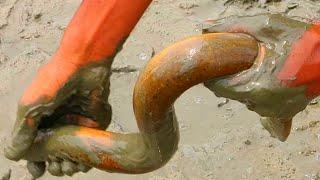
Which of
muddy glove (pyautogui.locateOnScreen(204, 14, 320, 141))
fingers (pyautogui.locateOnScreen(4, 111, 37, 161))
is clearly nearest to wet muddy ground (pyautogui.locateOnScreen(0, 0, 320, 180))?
fingers (pyautogui.locateOnScreen(4, 111, 37, 161))

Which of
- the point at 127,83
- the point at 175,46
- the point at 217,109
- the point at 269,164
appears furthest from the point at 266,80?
the point at 127,83

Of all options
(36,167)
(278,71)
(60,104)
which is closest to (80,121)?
(60,104)

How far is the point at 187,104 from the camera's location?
3064mm

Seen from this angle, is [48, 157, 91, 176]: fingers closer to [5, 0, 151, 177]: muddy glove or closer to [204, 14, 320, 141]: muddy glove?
[5, 0, 151, 177]: muddy glove

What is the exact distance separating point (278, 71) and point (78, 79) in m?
0.58

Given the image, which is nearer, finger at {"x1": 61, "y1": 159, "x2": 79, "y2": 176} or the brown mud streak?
the brown mud streak

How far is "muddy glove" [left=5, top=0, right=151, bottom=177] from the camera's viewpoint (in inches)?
75.5

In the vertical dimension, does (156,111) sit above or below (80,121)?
above

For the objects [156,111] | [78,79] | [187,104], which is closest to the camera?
[156,111]

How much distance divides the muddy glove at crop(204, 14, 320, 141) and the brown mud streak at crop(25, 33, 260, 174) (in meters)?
0.03

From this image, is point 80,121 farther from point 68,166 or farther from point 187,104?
point 187,104

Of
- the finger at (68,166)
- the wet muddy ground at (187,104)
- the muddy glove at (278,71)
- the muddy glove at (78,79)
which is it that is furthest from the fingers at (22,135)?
the wet muddy ground at (187,104)

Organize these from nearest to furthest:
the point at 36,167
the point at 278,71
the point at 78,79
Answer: the point at 278,71
the point at 78,79
the point at 36,167

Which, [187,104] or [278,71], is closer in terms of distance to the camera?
[278,71]
